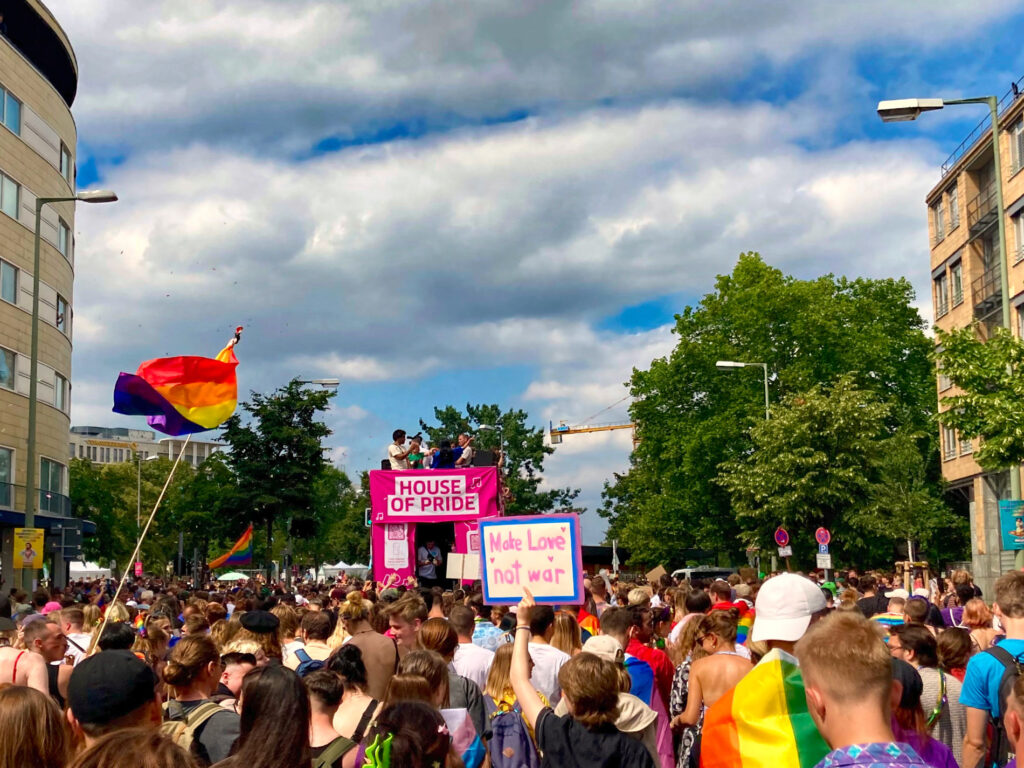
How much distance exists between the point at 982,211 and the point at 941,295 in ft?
20.0

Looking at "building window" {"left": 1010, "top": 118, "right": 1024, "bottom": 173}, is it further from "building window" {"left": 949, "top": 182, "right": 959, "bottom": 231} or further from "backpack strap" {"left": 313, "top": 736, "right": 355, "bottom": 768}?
"backpack strap" {"left": 313, "top": 736, "right": 355, "bottom": 768}

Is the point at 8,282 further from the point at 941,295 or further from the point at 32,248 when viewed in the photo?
the point at 941,295

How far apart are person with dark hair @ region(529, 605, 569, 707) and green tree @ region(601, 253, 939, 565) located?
4036cm

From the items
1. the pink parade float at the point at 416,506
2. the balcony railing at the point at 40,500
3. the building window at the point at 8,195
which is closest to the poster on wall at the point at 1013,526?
the pink parade float at the point at 416,506

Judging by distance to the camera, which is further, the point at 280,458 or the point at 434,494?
the point at 280,458

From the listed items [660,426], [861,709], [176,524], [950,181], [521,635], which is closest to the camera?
[861,709]

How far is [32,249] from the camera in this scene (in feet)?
137

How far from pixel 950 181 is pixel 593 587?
38.9 metres

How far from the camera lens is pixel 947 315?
4756 cm

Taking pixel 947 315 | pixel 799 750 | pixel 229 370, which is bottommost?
pixel 799 750

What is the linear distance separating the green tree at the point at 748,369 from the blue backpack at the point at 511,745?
1638 inches

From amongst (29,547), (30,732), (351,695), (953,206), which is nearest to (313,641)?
(351,695)

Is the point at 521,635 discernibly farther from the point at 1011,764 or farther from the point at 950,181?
the point at 950,181

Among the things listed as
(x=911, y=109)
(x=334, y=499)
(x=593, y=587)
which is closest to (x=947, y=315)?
(x=911, y=109)
